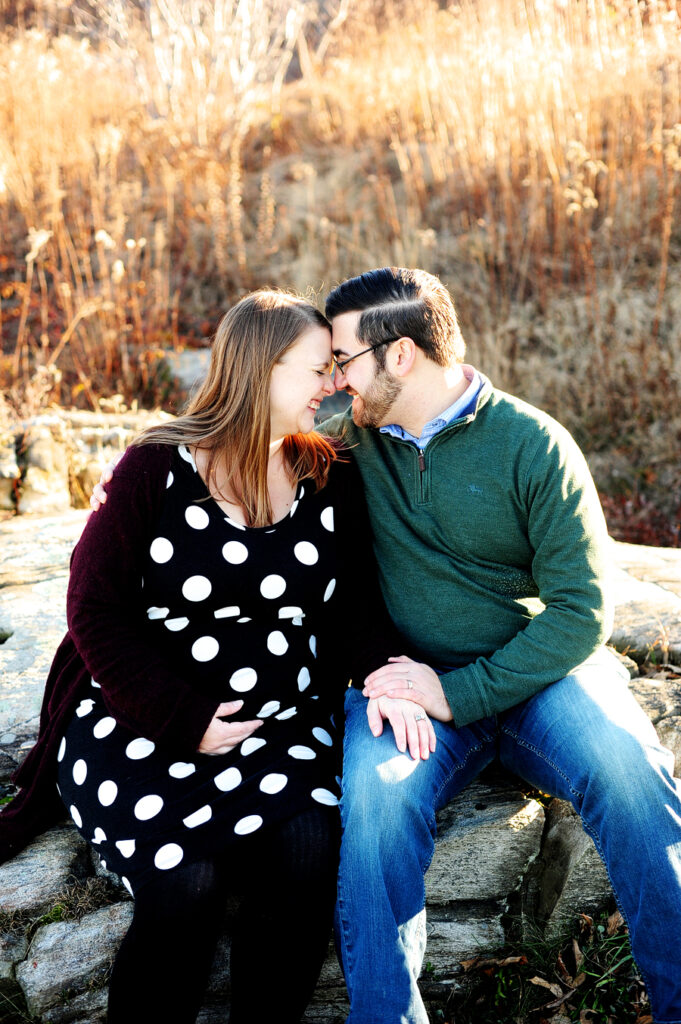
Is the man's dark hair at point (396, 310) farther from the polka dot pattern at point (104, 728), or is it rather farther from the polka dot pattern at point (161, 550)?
the polka dot pattern at point (104, 728)

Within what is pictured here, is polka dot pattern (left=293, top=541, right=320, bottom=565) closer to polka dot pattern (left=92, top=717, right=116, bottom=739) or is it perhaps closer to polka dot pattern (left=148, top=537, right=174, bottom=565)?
polka dot pattern (left=148, top=537, right=174, bottom=565)

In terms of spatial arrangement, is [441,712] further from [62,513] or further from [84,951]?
[62,513]

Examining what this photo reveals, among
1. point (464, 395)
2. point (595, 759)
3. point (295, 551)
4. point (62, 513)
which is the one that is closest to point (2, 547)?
point (62, 513)

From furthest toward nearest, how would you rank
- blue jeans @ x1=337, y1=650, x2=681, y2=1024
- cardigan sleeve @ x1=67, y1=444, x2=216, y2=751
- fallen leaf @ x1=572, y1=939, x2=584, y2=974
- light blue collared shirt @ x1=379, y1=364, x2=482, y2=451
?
light blue collared shirt @ x1=379, y1=364, x2=482, y2=451 < fallen leaf @ x1=572, y1=939, x2=584, y2=974 < cardigan sleeve @ x1=67, y1=444, x2=216, y2=751 < blue jeans @ x1=337, y1=650, x2=681, y2=1024

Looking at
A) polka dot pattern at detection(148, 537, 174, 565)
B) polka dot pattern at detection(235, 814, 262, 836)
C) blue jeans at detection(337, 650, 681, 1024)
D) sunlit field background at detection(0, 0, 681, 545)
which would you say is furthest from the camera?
sunlit field background at detection(0, 0, 681, 545)

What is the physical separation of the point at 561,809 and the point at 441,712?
1.75 feet

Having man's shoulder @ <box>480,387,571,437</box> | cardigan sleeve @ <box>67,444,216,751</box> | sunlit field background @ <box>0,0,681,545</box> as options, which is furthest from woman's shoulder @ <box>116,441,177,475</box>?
sunlit field background @ <box>0,0,681,545</box>

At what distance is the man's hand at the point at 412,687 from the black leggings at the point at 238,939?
0.38m

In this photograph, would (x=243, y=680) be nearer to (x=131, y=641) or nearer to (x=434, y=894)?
(x=131, y=641)

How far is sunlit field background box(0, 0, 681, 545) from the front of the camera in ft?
17.6

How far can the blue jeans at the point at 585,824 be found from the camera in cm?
172

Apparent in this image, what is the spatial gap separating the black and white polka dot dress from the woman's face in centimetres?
19

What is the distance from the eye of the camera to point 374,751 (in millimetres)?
1953

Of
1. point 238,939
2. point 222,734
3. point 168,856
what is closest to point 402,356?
point 222,734
